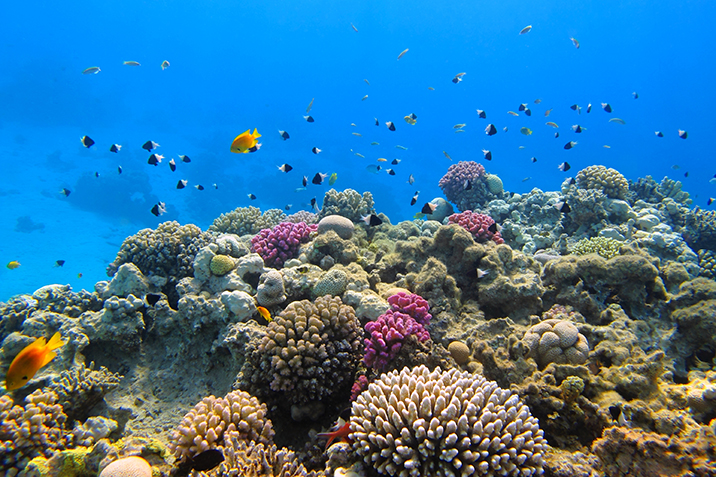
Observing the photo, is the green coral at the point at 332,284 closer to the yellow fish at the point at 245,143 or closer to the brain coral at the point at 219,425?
the brain coral at the point at 219,425

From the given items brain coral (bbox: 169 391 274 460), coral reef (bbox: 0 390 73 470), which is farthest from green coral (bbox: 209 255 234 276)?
coral reef (bbox: 0 390 73 470)

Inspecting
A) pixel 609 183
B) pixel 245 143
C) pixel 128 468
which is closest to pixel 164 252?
pixel 245 143

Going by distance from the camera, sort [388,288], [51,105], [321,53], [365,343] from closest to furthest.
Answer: [365,343] < [388,288] < [51,105] < [321,53]

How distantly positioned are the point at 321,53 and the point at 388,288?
125805 millimetres

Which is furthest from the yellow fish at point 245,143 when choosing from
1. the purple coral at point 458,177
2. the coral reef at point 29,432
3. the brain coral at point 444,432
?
the purple coral at point 458,177

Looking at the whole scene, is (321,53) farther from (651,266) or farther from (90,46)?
(651,266)

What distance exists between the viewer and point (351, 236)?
24.0ft

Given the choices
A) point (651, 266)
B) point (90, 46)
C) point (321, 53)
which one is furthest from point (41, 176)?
point (321, 53)

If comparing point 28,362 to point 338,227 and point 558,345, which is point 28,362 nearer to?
point 338,227

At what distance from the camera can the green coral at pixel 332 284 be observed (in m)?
5.19

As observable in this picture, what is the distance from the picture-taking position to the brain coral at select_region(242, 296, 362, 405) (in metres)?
3.81

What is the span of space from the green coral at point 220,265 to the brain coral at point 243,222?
13.0 ft

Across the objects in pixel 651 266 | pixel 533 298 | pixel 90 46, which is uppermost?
pixel 90 46

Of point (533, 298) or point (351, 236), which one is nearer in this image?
point (533, 298)
